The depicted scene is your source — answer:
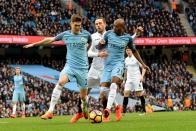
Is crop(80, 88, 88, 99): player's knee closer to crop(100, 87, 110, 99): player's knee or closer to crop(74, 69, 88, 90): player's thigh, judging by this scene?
crop(74, 69, 88, 90): player's thigh

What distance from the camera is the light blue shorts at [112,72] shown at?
14250 millimetres

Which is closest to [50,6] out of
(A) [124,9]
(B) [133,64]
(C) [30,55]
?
(C) [30,55]

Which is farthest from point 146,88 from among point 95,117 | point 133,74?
point 95,117

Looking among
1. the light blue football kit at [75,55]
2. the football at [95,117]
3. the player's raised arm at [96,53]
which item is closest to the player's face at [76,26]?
the light blue football kit at [75,55]

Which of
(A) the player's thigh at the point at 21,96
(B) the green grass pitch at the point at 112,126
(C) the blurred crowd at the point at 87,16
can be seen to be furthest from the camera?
(C) the blurred crowd at the point at 87,16

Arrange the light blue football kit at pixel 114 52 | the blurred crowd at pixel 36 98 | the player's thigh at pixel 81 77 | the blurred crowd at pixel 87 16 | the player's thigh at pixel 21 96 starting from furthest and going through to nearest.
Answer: the blurred crowd at pixel 87 16, the blurred crowd at pixel 36 98, the player's thigh at pixel 21 96, the light blue football kit at pixel 114 52, the player's thigh at pixel 81 77

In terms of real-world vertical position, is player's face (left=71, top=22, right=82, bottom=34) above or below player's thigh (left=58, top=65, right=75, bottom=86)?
above

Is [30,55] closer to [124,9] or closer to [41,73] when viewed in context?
[41,73]

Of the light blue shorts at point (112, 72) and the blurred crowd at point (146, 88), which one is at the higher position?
the light blue shorts at point (112, 72)

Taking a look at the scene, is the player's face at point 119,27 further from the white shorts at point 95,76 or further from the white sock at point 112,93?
the white shorts at point 95,76

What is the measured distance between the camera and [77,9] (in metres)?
50.0

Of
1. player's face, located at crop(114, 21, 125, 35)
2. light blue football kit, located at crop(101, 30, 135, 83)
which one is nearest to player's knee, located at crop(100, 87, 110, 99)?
light blue football kit, located at crop(101, 30, 135, 83)

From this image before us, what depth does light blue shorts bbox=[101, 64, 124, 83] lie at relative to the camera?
14.2m

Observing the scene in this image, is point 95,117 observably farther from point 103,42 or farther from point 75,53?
point 103,42
